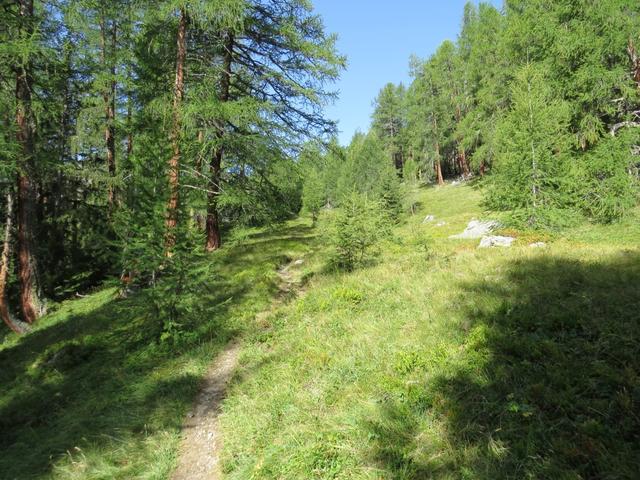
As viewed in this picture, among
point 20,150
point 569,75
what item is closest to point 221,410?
point 20,150

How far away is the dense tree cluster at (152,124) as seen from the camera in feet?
30.0

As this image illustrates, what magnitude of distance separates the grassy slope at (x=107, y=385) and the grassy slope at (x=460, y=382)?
3.98 feet

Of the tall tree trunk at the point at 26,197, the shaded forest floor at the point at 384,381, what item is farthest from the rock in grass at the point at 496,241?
the tall tree trunk at the point at 26,197

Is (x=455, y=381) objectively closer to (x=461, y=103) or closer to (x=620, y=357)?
(x=620, y=357)

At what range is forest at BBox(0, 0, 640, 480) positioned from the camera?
4.43 metres

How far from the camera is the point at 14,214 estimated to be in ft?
58.7

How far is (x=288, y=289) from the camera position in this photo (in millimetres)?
12781

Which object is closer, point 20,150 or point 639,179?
point 20,150

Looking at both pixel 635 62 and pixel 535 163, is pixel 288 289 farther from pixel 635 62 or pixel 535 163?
pixel 635 62

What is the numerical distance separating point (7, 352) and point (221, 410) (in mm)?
10427

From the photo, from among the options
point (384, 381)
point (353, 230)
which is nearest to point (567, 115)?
point (353, 230)

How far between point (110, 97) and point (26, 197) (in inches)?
285

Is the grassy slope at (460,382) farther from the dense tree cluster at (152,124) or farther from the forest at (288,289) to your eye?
the dense tree cluster at (152,124)

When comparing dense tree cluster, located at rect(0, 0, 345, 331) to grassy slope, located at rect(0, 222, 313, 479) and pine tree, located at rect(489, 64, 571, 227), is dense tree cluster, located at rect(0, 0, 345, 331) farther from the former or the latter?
pine tree, located at rect(489, 64, 571, 227)
